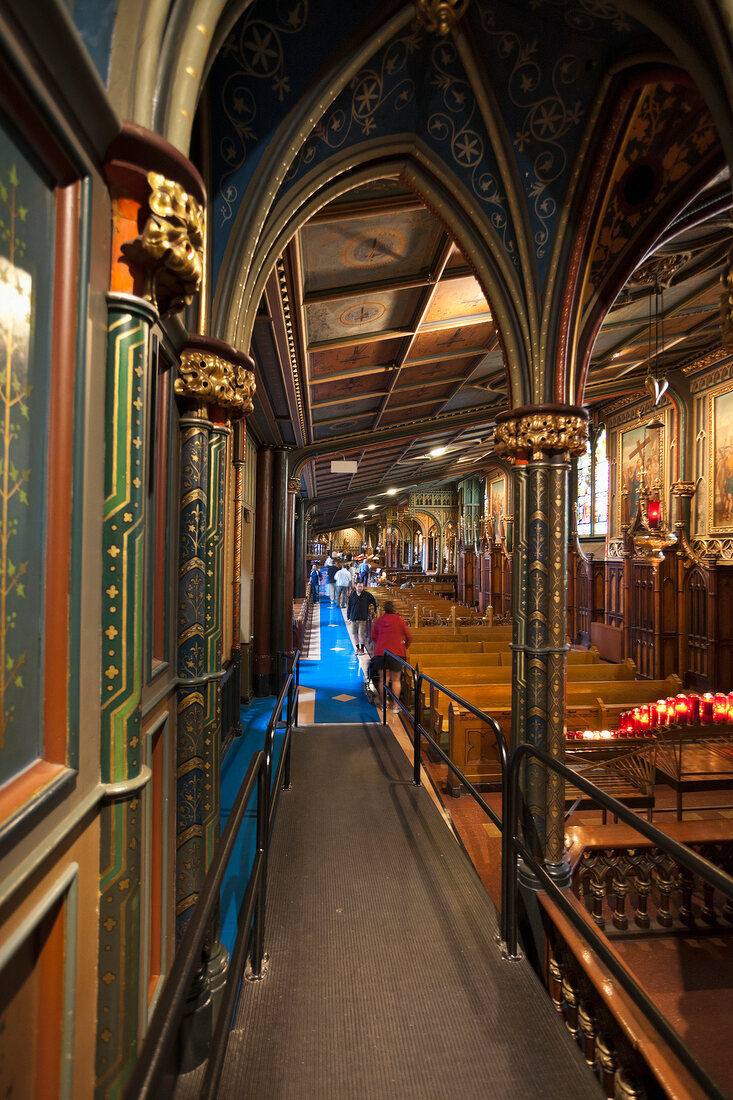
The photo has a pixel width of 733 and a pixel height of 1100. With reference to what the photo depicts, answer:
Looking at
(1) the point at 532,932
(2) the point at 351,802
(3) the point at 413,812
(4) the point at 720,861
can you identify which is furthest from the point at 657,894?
(2) the point at 351,802

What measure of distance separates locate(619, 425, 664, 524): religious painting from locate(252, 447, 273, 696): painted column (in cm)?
811

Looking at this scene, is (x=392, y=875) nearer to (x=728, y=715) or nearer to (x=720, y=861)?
(x=720, y=861)

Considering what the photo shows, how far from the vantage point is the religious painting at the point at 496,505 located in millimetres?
21312

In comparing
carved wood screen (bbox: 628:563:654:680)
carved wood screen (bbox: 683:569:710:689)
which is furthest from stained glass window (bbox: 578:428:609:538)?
carved wood screen (bbox: 683:569:710:689)

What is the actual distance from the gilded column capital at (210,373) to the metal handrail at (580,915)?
213 cm

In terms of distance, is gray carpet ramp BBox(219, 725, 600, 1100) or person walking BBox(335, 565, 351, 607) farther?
person walking BBox(335, 565, 351, 607)

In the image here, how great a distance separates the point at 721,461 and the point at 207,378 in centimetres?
1044

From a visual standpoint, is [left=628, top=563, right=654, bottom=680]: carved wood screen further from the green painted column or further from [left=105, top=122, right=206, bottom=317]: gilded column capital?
[left=105, top=122, right=206, bottom=317]: gilded column capital

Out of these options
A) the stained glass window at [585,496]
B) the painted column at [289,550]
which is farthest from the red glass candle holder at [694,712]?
the stained glass window at [585,496]

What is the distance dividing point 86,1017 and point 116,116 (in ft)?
6.91

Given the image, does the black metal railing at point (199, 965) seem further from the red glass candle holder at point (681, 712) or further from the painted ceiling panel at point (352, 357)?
the red glass candle holder at point (681, 712)

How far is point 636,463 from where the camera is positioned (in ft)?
41.6

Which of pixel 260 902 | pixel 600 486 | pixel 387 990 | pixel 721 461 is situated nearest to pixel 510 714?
pixel 387 990

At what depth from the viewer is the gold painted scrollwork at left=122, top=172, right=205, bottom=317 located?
1.42 metres
